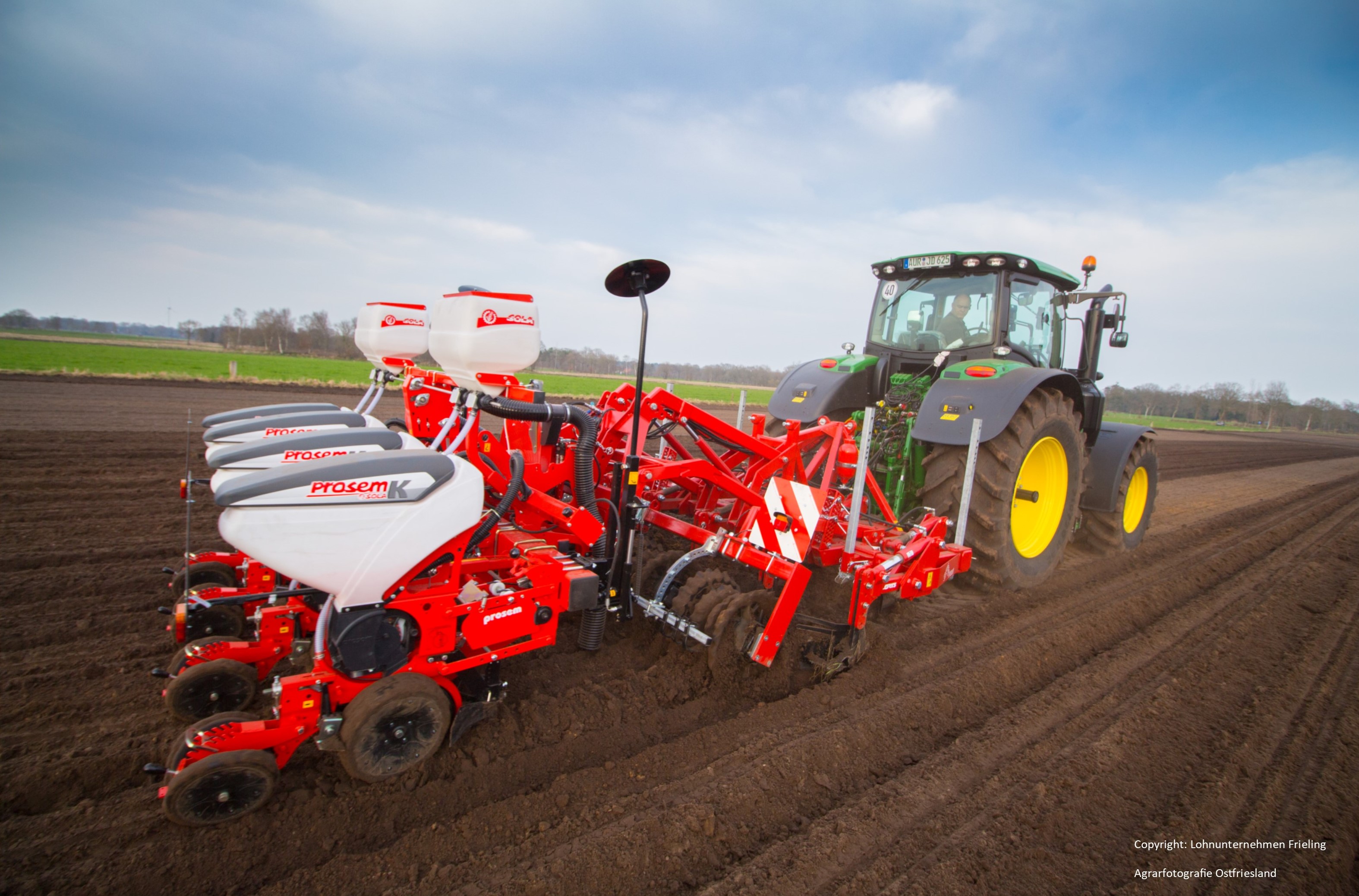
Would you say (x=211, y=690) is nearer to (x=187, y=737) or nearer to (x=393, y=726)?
(x=187, y=737)

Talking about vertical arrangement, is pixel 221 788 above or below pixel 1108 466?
below

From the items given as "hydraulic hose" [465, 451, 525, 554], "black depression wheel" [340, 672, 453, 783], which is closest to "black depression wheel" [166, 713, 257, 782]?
"black depression wheel" [340, 672, 453, 783]

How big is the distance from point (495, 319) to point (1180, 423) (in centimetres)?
5805

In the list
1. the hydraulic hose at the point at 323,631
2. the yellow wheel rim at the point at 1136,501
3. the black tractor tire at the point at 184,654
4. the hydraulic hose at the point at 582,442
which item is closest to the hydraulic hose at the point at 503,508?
the hydraulic hose at the point at 582,442

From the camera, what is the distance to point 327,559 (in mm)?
2271

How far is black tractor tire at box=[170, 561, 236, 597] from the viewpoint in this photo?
12.0 ft

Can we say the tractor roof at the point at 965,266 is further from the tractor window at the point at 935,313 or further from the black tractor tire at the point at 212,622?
the black tractor tire at the point at 212,622

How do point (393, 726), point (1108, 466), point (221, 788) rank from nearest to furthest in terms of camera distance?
point (221, 788) → point (393, 726) → point (1108, 466)

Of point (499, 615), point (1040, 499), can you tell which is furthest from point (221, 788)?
point (1040, 499)

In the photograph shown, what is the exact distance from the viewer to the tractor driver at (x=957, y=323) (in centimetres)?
552

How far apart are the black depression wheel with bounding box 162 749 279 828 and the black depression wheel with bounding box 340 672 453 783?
256 mm

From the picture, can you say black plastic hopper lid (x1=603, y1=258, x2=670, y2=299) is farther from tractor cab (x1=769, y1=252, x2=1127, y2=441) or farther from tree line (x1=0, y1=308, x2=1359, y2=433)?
tree line (x1=0, y1=308, x2=1359, y2=433)

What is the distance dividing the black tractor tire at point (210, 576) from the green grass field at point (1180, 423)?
4380cm

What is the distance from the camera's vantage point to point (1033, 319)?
5.63 meters
